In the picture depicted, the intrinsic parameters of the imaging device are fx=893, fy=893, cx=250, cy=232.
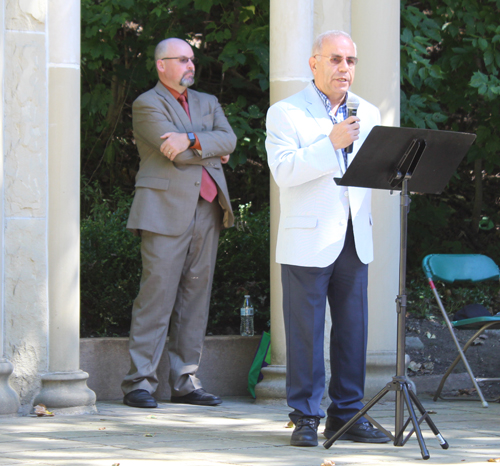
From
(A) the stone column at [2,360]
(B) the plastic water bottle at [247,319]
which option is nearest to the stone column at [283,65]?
(B) the plastic water bottle at [247,319]

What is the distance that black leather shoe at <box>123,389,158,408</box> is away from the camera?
5.36 m

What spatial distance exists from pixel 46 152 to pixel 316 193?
181cm

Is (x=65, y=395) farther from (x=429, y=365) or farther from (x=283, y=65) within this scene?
(x=429, y=365)

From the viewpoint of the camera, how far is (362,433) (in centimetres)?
415

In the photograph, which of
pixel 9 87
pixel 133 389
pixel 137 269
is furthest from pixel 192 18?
pixel 133 389

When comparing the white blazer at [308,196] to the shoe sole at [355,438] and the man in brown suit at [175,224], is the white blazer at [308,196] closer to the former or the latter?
the shoe sole at [355,438]

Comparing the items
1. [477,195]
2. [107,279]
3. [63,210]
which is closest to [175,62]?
[63,210]

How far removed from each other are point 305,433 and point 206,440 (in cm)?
48

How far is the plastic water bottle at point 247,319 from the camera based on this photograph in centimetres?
614

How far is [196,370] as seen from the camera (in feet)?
18.8

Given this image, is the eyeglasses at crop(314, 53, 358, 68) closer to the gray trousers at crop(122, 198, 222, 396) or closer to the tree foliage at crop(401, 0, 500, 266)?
the gray trousers at crop(122, 198, 222, 396)

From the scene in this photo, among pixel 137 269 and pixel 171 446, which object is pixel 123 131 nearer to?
pixel 137 269

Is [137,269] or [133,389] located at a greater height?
[137,269]

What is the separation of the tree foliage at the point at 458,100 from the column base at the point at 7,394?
3863 millimetres
